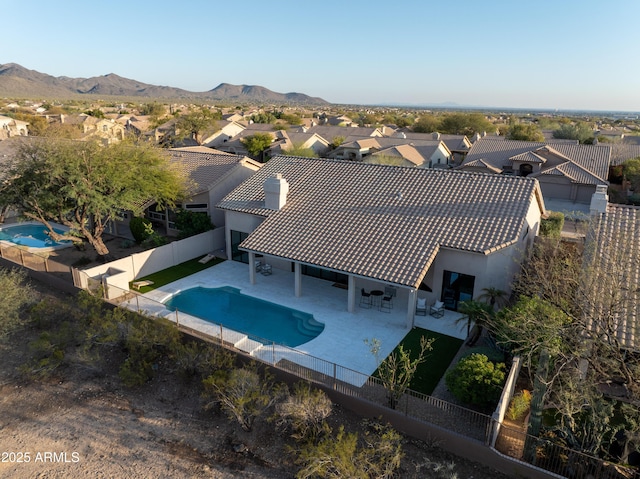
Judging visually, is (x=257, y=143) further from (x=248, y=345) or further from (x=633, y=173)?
(x=248, y=345)

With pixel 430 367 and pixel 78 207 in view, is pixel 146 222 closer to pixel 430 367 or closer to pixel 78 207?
pixel 78 207

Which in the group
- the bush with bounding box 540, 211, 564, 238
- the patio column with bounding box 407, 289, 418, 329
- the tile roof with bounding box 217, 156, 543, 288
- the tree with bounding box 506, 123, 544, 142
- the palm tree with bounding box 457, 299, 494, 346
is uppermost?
the tree with bounding box 506, 123, 544, 142

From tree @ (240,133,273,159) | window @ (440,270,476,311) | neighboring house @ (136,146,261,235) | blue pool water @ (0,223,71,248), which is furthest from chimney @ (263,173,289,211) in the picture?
tree @ (240,133,273,159)

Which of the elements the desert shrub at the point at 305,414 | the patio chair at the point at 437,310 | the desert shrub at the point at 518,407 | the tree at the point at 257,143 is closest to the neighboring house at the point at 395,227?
the patio chair at the point at 437,310

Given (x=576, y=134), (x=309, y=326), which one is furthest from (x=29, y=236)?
(x=576, y=134)

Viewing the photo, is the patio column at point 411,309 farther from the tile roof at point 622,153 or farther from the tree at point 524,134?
the tree at point 524,134

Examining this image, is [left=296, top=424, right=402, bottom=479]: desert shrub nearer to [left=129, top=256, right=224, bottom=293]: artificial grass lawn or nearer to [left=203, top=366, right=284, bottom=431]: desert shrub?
[left=203, top=366, right=284, bottom=431]: desert shrub
